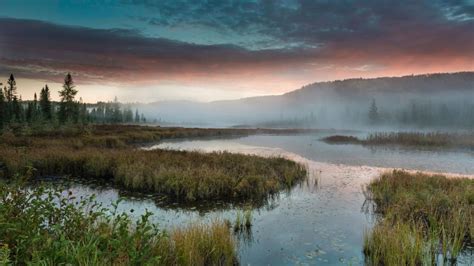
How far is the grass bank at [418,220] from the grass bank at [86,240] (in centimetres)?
516

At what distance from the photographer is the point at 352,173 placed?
85.7ft

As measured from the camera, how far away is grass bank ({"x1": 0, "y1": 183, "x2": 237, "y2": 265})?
6070mm

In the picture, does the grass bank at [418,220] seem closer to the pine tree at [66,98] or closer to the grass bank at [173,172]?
the grass bank at [173,172]

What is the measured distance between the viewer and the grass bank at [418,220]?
9.34 meters

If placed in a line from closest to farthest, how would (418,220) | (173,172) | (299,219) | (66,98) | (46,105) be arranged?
(418,220) → (299,219) → (173,172) → (66,98) → (46,105)

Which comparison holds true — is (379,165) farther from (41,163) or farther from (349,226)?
(41,163)

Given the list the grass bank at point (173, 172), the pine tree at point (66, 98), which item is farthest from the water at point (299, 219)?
the pine tree at point (66, 98)

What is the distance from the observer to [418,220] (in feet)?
42.8

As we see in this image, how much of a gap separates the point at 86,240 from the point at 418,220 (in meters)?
13.4

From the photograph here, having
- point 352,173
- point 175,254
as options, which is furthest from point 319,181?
point 175,254

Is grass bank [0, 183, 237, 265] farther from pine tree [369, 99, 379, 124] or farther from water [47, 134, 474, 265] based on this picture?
pine tree [369, 99, 379, 124]

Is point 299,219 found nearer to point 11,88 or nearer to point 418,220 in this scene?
point 418,220

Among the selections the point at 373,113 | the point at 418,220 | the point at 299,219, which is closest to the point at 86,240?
the point at 299,219

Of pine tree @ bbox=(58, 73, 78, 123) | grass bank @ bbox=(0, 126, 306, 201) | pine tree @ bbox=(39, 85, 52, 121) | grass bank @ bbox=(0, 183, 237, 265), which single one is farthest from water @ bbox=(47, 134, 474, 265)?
pine tree @ bbox=(39, 85, 52, 121)
